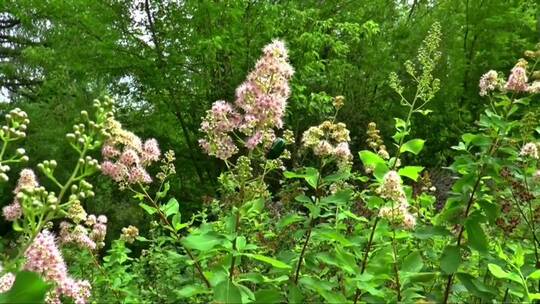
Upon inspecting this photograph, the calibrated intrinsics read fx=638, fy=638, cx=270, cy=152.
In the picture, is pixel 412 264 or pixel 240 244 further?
pixel 412 264

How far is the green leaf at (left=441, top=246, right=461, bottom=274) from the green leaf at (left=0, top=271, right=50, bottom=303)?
136cm

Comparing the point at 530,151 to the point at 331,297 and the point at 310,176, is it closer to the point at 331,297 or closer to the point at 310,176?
the point at 310,176

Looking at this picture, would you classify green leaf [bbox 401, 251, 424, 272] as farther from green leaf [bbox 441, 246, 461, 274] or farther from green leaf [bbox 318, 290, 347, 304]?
green leaf [bbox 318, 290, 347, 304]

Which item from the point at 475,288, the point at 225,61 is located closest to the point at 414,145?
the point at 475,288

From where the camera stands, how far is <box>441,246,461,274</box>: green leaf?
2053 mm

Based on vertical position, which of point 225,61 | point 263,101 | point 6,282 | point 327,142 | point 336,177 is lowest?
point 6,282

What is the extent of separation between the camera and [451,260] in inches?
82.4

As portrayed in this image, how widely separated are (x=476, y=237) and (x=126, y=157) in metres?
1.28

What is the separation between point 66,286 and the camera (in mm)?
1661

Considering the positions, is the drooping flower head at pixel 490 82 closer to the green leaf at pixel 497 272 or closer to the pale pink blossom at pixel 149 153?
the green leaf at pixel 497 272

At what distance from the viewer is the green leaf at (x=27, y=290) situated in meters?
1.08

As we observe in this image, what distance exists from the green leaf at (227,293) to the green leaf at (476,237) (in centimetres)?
84

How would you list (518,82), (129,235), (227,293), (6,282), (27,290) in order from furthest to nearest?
(129,235)
(518,82)
(227,293)
(6,282)
(27,290)

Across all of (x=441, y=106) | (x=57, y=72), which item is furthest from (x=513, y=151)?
(x=57, y=72)
